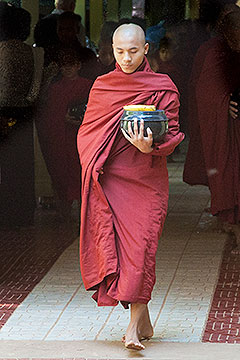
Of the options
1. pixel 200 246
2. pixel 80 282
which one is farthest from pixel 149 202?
pixel 200 246

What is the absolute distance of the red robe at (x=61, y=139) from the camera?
856cm

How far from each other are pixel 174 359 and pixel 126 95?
4.34ft

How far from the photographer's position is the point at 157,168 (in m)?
5.03

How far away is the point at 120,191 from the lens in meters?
5.03

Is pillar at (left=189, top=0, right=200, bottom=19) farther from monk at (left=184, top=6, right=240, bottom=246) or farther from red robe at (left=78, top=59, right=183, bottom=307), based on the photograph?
red robe at (left=78, top=59, right=183, bottom=307)

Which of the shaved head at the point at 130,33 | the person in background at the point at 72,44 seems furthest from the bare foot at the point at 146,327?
the person in background at the point at 72,44

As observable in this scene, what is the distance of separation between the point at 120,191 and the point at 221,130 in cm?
296

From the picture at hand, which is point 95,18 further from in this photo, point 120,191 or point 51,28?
point 120,191

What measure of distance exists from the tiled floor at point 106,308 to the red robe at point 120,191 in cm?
35

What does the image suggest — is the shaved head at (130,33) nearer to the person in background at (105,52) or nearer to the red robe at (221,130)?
the red robe at (221,130)

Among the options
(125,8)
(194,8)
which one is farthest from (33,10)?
(194,8)

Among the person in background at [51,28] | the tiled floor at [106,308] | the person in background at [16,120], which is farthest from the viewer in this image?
the person in background at [51,28]

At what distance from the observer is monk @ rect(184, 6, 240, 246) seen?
7801 mm

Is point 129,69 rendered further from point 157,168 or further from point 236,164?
point 236,164
